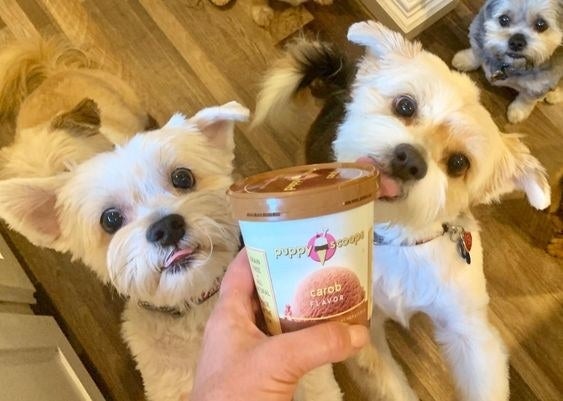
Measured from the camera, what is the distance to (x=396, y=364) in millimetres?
1723

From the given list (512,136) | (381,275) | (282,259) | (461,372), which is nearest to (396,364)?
(461,372)

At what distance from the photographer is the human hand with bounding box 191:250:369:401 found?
869mm

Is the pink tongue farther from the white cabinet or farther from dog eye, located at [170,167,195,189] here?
the white cabinet

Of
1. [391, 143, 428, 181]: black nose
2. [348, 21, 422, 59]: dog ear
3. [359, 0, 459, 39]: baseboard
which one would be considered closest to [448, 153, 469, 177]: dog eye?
[391, 143, 428, 181]: black nose

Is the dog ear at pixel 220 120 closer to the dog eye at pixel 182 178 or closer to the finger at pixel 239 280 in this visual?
the dog eye at pixel 182 178

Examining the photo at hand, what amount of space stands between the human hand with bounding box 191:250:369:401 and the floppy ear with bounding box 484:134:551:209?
521 millimetres

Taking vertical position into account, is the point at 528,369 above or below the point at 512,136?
below

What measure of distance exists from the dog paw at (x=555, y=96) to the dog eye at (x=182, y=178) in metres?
1.30

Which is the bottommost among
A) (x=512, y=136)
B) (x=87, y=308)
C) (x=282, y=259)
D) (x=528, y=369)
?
(x=528, y=369)

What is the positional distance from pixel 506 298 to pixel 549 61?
2.34 feet

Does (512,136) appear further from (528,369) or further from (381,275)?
(528,369)

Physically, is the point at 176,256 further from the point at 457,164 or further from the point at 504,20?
the point at 504,20

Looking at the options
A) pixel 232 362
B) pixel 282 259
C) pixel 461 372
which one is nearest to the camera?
pixel 282 259

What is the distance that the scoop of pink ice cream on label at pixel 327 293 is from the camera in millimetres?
853
